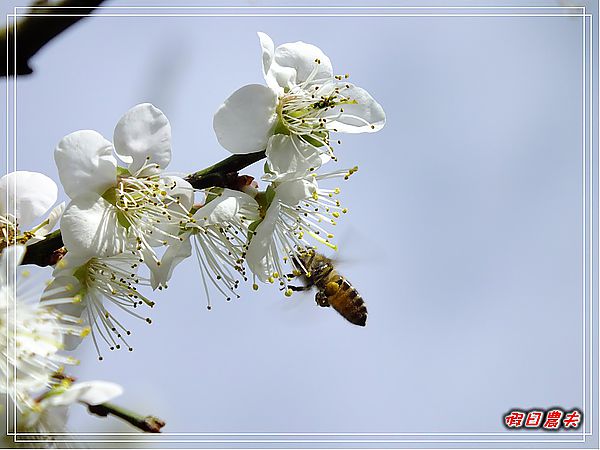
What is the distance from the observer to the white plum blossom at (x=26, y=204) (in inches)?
68.1

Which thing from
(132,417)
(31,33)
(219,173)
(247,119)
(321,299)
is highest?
(31,33)

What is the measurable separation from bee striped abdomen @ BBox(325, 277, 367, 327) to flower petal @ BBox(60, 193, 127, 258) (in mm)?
793

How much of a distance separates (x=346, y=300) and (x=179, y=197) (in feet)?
2.62

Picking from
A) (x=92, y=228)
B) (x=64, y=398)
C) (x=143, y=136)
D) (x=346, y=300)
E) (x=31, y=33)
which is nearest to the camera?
(x=64, y=398)

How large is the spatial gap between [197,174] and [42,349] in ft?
1.61

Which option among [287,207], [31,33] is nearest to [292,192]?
[287,207]

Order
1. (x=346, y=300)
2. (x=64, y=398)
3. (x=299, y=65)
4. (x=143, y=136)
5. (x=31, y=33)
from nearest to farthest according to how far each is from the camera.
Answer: (x=64, y=398) → (x=31, y=33) → (x=143, y=136) → (x=299, y=65) → (x=346, y=300)

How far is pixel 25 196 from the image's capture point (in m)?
1.77

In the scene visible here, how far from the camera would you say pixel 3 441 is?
1583mm

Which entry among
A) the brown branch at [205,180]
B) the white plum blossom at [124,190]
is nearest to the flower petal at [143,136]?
the white plum blossom at [124,190]

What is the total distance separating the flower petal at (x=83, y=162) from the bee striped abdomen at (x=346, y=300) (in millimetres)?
850

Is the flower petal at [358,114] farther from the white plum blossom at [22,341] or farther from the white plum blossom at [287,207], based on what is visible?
the white plum blossom at [22,341]

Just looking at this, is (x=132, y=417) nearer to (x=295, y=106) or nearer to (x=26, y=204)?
(x=26, y=204)

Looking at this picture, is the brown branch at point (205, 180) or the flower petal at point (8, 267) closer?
the flower petal at point (8, 267)
